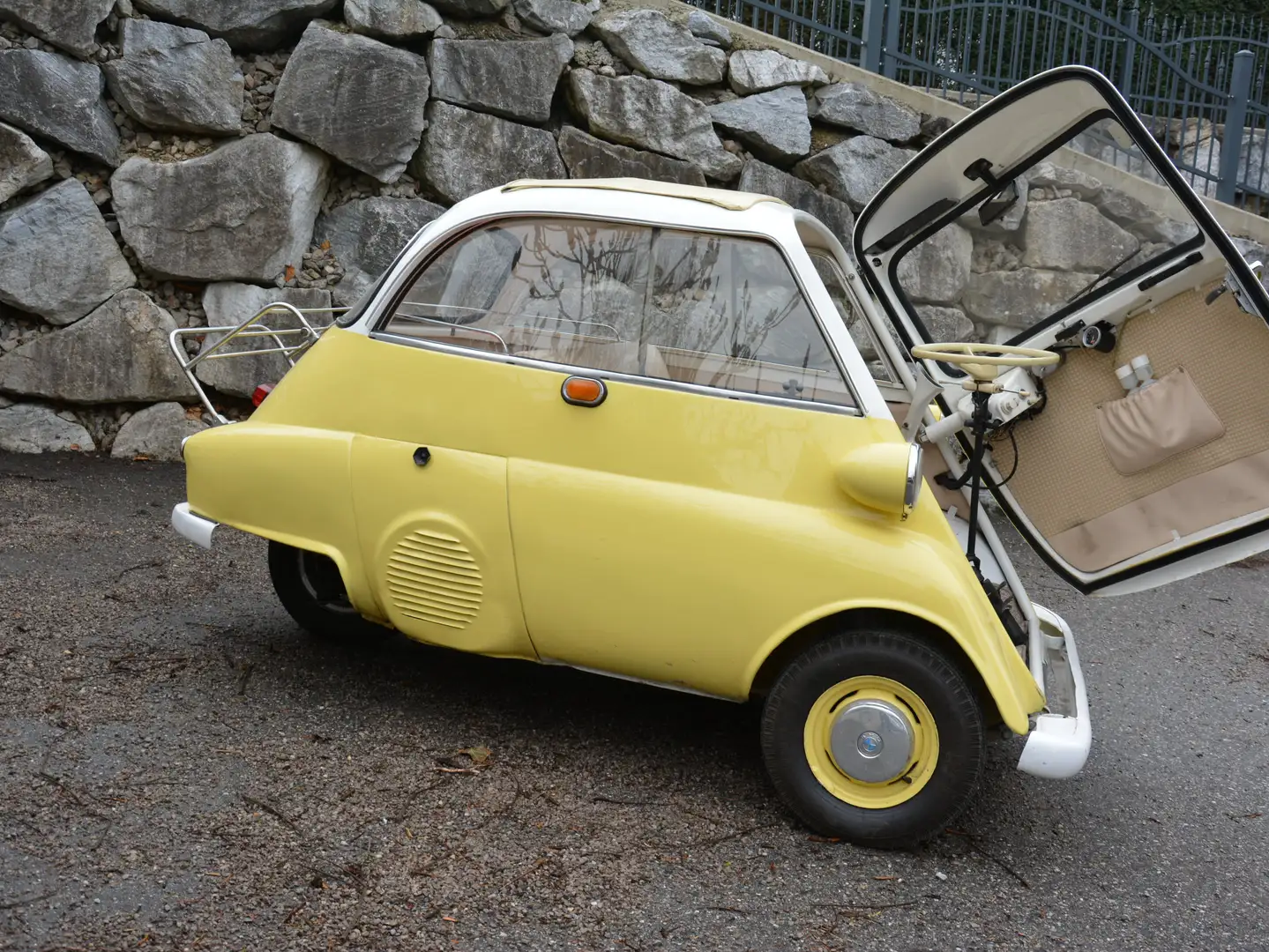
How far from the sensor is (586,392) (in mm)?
3562

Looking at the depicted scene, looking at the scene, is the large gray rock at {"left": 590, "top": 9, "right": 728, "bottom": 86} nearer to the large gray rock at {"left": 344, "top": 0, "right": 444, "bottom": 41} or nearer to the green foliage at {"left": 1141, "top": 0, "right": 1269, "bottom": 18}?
the large gray rock at {"left": 344, "top": 0, "right": 444, "bottom": 41}

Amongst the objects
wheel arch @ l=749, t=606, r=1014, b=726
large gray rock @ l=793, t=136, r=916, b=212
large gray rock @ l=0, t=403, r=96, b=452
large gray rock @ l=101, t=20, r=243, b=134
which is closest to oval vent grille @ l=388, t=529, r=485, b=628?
wheel arch @ l=749, t=606, r=1014, b=726

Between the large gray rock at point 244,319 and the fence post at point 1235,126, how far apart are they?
7.26 metres

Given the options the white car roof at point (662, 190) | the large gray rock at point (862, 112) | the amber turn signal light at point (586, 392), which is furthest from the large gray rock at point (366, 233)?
the amber turn signal light at point (586, 392)

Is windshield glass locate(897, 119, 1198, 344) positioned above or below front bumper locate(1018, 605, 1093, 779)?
above

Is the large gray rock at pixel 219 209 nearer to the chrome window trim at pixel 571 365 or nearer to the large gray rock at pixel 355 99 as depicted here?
the large gray rock at pixel 355 99

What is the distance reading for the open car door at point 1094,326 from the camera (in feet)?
12.1

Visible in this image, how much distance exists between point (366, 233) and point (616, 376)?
4532mm

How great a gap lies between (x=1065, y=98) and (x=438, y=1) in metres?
4.95

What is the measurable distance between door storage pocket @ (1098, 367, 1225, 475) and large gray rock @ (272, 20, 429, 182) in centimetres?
501

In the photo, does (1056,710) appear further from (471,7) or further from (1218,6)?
(1218,6)

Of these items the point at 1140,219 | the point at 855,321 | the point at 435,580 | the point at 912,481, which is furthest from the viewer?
the point at 855,321

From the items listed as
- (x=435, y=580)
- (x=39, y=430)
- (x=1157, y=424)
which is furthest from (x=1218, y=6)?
(x=435, y=580)

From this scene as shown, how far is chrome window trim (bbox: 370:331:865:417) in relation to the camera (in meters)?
3.48
